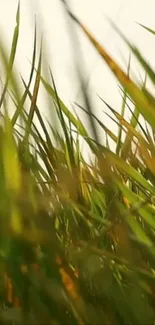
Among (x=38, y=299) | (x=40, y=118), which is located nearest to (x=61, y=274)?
(x=38, y=299)

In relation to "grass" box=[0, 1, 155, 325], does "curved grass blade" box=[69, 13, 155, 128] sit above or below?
above

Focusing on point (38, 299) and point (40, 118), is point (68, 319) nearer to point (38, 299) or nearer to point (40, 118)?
point (38, 299)

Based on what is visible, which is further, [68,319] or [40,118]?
[40,118]

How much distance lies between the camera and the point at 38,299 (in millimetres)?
204

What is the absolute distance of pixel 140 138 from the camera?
30cm

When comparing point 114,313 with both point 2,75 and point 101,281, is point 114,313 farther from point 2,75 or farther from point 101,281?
point 2,75

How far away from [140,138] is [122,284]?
87 mm

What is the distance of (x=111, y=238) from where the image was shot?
292 millimetres

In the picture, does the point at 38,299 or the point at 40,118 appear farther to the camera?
the point at 40,118

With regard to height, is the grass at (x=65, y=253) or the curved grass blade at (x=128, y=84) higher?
the curved grass blade at (x=128, y=84)

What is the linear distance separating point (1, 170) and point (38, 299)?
54mm

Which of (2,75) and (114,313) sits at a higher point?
(2,75)

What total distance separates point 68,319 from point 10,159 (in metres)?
0.07

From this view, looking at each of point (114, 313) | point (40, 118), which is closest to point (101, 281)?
point (114, 313)
